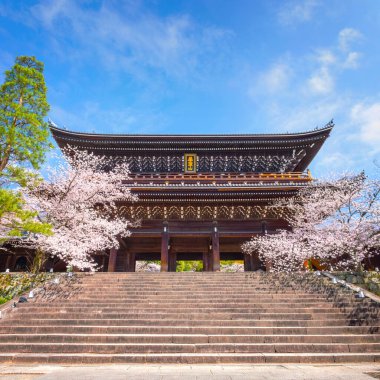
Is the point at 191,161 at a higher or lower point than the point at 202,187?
higher

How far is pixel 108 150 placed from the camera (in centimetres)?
2336

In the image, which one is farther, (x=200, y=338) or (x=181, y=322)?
(x=181, y=322)

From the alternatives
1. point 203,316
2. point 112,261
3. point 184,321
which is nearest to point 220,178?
point 112,261

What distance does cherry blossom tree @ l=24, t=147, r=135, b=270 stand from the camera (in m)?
14.9

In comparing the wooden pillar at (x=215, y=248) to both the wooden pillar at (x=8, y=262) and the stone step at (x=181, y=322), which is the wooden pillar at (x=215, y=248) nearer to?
the stone step at (x=181, y=322)

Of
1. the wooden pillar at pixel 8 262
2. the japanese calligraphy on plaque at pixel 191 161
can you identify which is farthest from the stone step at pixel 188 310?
the japanese calligraphy on plaque at pixel 191 161

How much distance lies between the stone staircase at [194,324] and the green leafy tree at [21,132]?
3302 mm

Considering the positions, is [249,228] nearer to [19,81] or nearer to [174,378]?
[174,378]

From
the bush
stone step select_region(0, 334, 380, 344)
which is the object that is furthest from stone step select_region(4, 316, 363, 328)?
the bush

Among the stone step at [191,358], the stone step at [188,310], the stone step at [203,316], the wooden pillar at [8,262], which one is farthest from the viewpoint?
the wooden pillar at [8,262]

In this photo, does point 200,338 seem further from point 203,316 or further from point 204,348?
point 203,316

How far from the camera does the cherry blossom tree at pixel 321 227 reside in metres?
15.8

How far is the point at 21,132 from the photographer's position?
990 centimetres

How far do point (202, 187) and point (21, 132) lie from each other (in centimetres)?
1026
